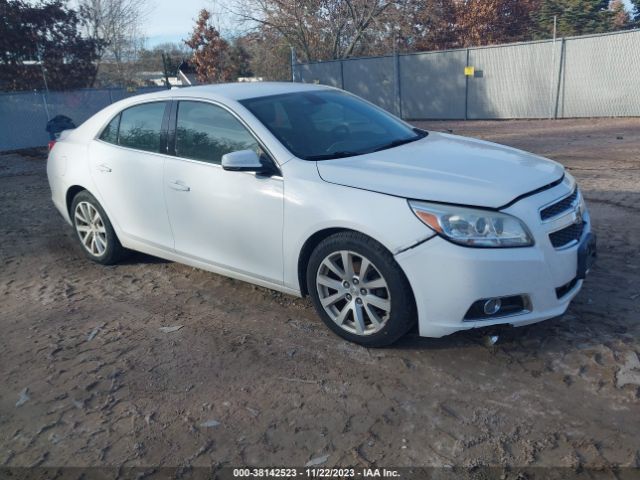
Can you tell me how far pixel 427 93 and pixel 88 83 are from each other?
13089 millimetres

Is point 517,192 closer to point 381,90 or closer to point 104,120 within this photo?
point 104,120

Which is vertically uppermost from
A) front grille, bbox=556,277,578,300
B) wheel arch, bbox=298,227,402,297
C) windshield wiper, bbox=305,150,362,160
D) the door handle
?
windshield wiper, bbox=305,150,362,160

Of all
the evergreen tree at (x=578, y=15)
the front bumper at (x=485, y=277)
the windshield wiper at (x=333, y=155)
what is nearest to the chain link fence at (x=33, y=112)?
the windshield wiper at (x=333, y=155)

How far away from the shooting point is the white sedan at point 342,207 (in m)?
3.09

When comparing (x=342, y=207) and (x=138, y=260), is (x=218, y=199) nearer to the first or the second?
(x=342, y=207)

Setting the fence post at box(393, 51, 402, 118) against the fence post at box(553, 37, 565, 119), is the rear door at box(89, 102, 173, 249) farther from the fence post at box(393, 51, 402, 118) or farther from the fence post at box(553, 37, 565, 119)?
the fence post at box(393, 51, 402, 118)

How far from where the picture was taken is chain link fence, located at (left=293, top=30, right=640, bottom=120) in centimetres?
1669

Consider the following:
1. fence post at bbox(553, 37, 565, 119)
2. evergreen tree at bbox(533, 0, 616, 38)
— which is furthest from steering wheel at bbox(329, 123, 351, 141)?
evergreen tree at bbox(533, 0, 616, 38)

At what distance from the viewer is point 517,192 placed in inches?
125

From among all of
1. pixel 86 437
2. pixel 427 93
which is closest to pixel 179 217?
pixel 86 437

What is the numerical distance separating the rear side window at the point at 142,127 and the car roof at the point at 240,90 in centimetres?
16

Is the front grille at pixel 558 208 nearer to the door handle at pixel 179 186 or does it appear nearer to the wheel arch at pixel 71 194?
the door handle at pixel 179 186

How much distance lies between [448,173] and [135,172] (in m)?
2.68

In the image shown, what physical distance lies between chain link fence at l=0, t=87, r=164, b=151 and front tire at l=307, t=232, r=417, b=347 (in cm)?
1604
